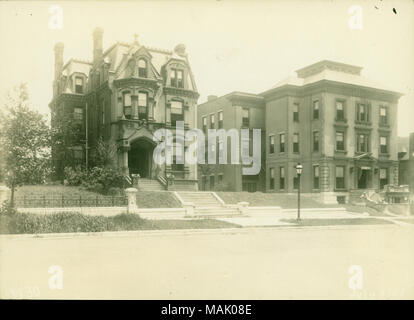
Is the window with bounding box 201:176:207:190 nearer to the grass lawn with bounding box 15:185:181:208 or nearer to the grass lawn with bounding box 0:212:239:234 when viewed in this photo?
the grass lawn with bounding box 15:185:181:208

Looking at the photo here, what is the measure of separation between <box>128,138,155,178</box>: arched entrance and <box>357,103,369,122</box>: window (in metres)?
19.5

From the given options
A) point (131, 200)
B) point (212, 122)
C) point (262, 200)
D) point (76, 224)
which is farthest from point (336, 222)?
point (212, 122)

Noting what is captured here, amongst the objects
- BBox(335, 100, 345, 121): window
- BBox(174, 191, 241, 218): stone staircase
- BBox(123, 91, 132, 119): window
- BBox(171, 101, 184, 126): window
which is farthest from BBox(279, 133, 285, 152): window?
BBox(123, 91, 132, 119): window

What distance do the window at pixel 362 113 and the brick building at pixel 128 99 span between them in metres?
15.3

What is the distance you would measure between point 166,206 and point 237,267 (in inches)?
593

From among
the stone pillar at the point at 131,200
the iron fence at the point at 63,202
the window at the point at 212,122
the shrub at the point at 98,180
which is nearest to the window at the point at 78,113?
the shrub at the point at 98,180

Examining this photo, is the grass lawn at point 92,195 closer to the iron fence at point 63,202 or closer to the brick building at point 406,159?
the iron fence at point 63,202

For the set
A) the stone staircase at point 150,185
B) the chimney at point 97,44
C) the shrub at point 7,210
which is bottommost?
the shrub at point 7,210

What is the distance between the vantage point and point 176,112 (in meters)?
34.2

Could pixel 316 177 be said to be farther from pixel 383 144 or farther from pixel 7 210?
pixel 7 210

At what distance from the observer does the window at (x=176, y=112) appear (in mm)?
34031

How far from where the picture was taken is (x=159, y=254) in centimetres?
1155

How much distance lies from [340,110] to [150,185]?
1872cm
